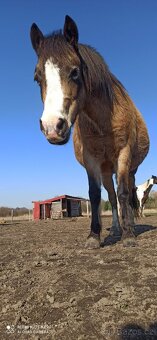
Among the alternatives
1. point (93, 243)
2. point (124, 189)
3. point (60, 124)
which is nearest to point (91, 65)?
point (60, 124)

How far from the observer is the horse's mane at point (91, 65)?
445 centimetres

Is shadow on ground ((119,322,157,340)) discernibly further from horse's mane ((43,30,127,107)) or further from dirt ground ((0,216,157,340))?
horse's mane ((43,30,127,107))

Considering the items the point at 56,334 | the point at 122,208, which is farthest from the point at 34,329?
the point at 122,208

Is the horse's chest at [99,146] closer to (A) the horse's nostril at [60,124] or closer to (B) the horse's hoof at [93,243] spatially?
(B) the horse's hoof at [93,243]

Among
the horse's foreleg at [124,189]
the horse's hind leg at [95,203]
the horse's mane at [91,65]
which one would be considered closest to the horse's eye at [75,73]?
the horse's mane at [91,65]

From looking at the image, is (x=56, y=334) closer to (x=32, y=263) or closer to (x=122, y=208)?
(x=32, y=263)

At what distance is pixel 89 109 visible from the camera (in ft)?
17.2

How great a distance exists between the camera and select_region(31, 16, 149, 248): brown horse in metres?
4.15

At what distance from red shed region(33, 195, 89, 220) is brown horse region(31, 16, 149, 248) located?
1074 inches

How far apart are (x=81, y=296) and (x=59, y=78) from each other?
251 cm

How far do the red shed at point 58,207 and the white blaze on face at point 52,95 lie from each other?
28698 millimetres

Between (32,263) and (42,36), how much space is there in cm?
298

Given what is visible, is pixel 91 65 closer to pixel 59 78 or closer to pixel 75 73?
pixel 75 73

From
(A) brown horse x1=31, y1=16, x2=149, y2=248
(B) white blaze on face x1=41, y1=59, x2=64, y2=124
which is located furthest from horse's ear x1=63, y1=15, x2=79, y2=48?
(B) white blaze on face x1=41, y1=59, x2=64, y2=124
